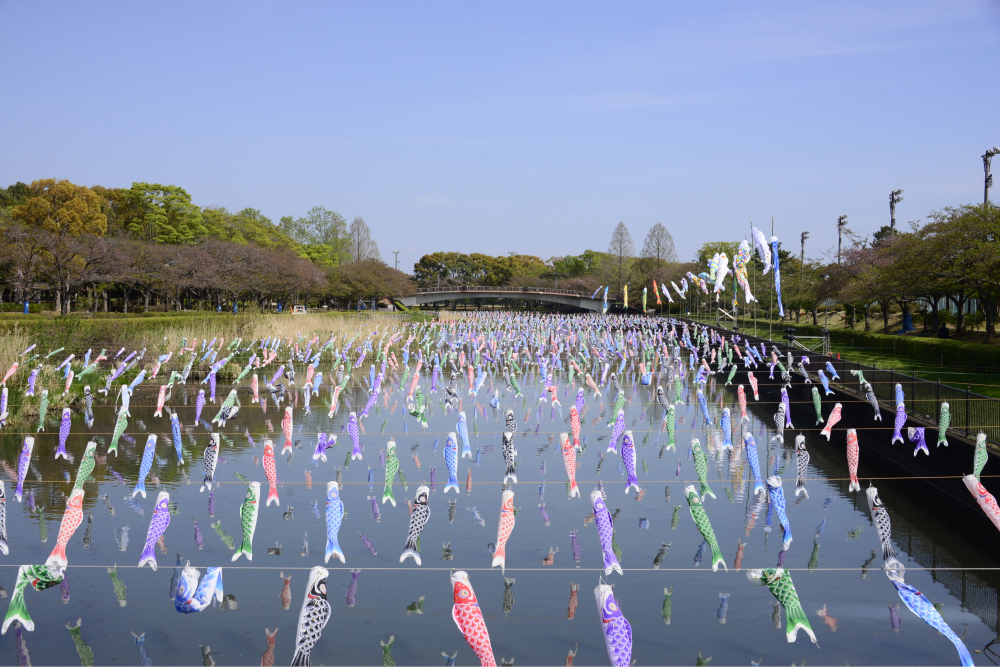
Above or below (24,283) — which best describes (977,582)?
below

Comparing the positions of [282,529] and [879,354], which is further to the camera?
[879,354]

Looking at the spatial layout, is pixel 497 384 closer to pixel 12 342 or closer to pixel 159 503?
pixel 12 342

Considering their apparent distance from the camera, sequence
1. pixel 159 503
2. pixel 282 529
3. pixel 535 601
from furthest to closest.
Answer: pixel 282 529 → pixel 535 601 → pixel 159 503

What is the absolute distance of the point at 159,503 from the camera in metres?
8.32

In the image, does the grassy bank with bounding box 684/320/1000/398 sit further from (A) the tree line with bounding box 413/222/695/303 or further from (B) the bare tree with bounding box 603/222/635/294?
(B) the bare tree with bounding box 603/222/635/294

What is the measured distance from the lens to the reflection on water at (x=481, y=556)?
8.75 m

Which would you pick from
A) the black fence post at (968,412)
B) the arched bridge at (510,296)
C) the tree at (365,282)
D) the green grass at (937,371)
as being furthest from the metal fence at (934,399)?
the arched bridge at (510,296)

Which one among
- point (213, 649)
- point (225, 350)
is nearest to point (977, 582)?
point (213, 649)

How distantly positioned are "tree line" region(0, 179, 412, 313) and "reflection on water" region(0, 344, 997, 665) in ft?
84.5

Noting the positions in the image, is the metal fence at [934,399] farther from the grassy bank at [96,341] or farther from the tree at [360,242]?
the tree at [360,242]

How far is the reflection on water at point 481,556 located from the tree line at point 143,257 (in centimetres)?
2575

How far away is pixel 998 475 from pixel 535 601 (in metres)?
7.14

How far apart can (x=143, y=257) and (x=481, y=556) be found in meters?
43.2

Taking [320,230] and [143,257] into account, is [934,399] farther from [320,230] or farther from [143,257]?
[320,230]
